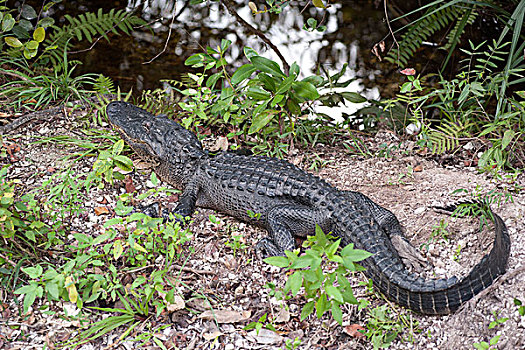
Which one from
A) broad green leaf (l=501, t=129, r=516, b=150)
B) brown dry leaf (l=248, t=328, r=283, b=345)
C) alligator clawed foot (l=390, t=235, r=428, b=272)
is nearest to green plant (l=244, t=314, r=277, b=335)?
brown dry leaf (l=248, t=328, r=283, b=345)

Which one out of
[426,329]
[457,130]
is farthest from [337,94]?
[426,329]

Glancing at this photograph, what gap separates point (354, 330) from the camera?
3.15 meters

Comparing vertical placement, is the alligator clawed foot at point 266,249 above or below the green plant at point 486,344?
below

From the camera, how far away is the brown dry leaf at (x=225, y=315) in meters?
3.27

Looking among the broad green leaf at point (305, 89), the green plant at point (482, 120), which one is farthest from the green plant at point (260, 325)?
the green plant at point (482, 120)

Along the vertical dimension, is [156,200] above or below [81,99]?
below

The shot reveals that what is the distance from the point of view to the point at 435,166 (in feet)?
15.3

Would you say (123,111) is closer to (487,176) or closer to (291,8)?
(487,176)

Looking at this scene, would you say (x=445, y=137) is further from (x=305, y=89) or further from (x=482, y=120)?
(x=305, y=89)

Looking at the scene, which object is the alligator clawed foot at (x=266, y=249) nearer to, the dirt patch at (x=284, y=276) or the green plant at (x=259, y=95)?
the dirt patch at (x=284, y=276)

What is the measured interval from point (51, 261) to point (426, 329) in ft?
8.01

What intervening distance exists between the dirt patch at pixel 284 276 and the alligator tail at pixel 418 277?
7 cm

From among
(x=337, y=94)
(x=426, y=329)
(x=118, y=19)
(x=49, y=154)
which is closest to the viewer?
(x=426, y=329)

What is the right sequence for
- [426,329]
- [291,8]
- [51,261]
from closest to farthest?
[426,329]
[51,261]
[291,8]
